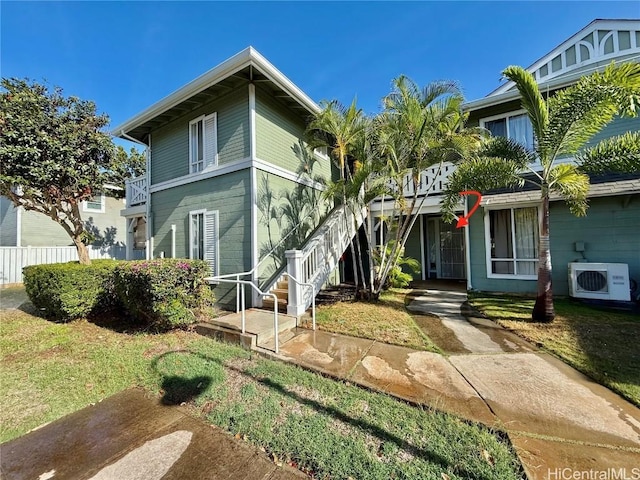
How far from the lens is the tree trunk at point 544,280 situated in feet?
18.7

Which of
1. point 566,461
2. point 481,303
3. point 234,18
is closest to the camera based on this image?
point 566,461

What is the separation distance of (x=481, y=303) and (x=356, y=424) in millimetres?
6392

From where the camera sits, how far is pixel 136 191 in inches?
449

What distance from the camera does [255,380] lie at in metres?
3.77

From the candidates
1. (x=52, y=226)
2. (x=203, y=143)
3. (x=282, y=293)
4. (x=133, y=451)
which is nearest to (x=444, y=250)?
(x=282, y=293)

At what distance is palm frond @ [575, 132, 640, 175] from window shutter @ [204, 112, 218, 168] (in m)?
9.26

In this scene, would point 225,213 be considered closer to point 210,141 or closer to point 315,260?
point 210,141

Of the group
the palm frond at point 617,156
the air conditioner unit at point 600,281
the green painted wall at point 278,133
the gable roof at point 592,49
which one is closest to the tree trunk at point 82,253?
the green painted wall at point 278,133

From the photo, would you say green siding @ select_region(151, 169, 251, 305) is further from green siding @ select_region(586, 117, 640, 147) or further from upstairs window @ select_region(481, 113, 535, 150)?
green siding @ select_region(586, 117, 640, 147)

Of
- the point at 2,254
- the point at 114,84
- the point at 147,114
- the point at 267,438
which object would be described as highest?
the point at 114,84

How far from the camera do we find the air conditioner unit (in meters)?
6.70

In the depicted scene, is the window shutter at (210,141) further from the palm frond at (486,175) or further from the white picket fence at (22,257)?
the white picket fence at (22,257)

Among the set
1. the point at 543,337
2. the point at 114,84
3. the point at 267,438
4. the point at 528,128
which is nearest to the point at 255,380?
the point at 267,438

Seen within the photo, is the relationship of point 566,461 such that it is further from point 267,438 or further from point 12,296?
point 12,296
